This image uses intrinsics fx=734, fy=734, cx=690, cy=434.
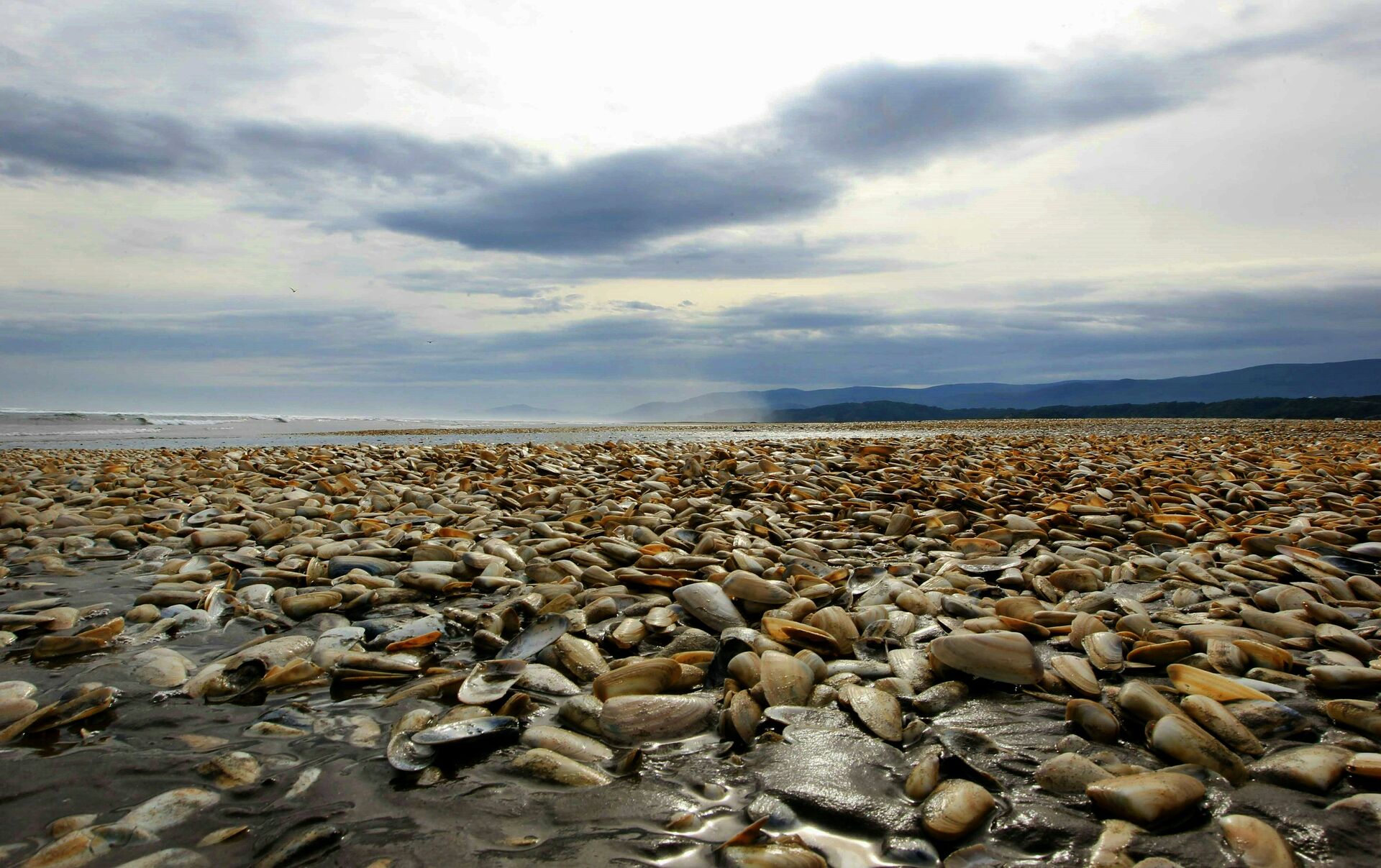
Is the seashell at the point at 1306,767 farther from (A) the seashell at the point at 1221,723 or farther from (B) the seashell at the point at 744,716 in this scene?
(B) the seashell at the point at 744,716

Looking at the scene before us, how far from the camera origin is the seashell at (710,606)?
3096 mm

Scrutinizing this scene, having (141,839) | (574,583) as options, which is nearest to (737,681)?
(574,583)

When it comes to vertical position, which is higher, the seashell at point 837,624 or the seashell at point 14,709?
the seashell at point 837,624

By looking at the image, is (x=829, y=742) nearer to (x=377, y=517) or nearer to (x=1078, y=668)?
(x=1078, y=668)

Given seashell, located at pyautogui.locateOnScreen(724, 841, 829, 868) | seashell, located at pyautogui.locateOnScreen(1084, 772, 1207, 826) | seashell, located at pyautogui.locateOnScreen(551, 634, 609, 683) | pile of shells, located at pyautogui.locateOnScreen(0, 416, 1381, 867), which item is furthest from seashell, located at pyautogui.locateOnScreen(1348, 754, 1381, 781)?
seashell, located at pyautogui.locateOnScreen(551, 634, 609, 683)

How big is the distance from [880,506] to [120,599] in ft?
16.0

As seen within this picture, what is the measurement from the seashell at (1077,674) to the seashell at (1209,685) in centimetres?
23

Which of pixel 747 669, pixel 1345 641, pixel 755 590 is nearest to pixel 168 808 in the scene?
pixel 747 669

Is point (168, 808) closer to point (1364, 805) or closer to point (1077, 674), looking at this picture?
point (1077, 674)

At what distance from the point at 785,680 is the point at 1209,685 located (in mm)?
1305

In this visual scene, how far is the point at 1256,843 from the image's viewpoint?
5.25 ft

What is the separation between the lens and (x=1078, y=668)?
246 centimetres

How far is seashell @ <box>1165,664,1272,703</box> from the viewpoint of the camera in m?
2.20

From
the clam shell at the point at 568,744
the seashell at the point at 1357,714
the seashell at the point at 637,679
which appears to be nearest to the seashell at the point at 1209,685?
the seashell at the point at 1357,714
